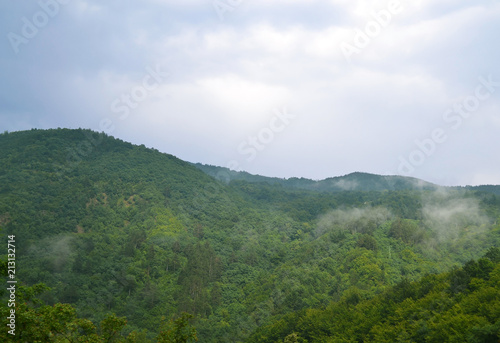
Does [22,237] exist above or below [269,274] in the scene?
above

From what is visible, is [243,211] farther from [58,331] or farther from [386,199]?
[58,331]

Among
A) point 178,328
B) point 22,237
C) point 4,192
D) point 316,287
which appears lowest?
point 316,287

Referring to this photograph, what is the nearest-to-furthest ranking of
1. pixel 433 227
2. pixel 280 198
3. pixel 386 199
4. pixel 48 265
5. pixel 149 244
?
pixel 48 265 < pixel 149 244 < pixel 433 227 < pixel 386 199 < pixel 280 198

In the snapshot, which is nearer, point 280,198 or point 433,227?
point 433,227

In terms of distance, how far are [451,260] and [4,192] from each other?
97858mm

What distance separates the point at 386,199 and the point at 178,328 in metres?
111

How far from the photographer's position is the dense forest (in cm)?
3950

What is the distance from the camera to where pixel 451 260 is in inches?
3098

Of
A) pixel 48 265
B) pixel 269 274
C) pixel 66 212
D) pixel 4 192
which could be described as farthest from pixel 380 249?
pixel 4 192

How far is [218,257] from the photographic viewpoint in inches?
3634

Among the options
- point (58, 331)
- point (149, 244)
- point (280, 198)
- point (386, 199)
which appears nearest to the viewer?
point (58, 331)

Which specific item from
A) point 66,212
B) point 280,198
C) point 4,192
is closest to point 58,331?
point 66,212

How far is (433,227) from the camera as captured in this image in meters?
98.6

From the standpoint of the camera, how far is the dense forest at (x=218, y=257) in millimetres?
39500
